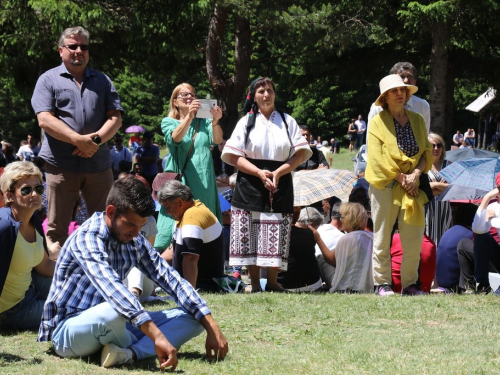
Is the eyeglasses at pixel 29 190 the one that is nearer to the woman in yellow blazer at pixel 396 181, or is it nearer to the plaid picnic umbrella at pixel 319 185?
the woman in yellow blazer at pixel 396 181

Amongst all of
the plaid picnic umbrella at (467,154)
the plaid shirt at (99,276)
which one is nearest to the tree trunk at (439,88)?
the plaid picnic umbrella at (467,154)

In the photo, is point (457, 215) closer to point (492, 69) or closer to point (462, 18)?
point (462, 18)

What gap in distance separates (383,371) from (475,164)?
17.9ft

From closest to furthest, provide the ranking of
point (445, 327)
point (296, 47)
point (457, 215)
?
point (445, 327) → point (457, 215) → point (296, 47)

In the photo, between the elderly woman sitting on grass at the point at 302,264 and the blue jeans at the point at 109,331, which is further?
the elderly woman sitting on grass at the point at 302,264

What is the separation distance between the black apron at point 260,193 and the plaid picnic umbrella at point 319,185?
83.6 inches

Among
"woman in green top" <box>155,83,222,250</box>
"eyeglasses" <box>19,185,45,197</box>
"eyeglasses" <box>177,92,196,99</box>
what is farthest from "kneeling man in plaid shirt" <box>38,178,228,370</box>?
"eyeglasses" <box>177,92,196,99</box>

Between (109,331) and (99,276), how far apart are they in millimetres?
341

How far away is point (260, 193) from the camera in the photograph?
7.80 metres

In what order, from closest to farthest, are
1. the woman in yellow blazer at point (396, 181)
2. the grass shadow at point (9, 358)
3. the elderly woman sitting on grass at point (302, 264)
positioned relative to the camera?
the grass shadow at point (9, 358) < the woman in yellow blazer at point (396, 181) < the elderly woman sitting on grass at point (302, 264)

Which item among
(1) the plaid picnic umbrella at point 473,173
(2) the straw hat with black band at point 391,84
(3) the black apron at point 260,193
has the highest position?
(2) the straw hat with black band at point 391,84

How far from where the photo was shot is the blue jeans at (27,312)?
580 cm

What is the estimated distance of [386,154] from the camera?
24.7 feet

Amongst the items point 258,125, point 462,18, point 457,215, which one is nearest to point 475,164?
point 457,215
